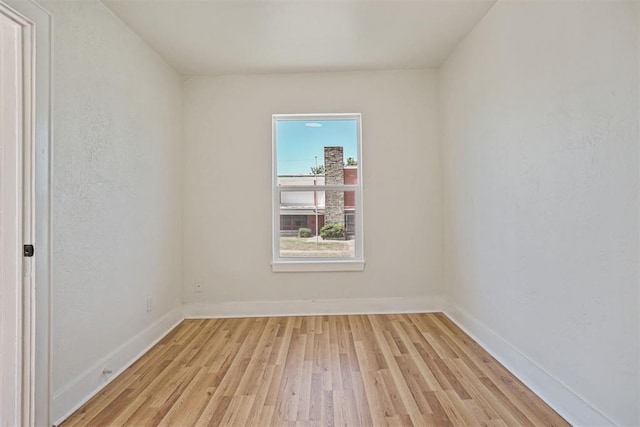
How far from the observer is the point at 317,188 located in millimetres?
3725

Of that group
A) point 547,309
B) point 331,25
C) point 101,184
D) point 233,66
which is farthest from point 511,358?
point 233,66

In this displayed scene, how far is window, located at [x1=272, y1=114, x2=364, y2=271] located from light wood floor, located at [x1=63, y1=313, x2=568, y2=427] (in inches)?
36.2

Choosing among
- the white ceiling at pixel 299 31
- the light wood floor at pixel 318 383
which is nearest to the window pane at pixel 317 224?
the light wood floor at pixel 318 383

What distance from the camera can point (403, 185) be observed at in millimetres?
3609

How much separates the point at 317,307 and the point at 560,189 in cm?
251

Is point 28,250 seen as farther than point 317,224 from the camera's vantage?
No

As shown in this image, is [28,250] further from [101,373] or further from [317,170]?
[317,170]

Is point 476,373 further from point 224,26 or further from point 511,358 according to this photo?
point 224,26

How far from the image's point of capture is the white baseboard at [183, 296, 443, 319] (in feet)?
11.7

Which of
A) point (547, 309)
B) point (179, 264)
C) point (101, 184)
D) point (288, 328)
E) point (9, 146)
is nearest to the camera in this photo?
point (9, 146)

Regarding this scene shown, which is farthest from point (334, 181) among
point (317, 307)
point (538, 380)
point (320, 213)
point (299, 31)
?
point (538, 380)

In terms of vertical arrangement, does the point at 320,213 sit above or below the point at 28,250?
above

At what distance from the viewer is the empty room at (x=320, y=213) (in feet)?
5.29

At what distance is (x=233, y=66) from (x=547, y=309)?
3366 millimetres
